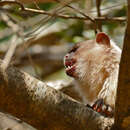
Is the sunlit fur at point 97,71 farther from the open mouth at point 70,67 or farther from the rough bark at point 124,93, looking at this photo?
the rough bark at point 124,93

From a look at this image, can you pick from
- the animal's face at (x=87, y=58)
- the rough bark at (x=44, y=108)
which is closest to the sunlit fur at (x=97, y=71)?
the animal's face at (x=87, y=58)

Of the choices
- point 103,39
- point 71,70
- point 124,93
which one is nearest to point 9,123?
point 71,70

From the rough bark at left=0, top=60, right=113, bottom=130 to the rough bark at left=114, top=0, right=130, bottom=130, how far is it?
12 centimetres

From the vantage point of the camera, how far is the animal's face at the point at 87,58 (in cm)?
390

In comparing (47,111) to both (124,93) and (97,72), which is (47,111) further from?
(97,72)

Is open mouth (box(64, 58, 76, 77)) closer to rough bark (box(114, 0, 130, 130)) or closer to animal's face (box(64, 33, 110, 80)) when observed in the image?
→ animal's face (box(64, 33, 110, 80))

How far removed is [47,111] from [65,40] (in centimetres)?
423

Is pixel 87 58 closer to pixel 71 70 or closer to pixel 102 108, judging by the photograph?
pixel 71 70

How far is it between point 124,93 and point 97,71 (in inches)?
49.9

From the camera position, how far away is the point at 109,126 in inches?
107

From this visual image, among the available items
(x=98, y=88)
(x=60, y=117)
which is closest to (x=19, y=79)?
(x=60, y=117)

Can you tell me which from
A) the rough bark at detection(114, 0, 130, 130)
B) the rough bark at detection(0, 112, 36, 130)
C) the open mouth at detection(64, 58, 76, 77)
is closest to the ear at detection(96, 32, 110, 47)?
the open mouth at detection(64, 58, 76, 77)

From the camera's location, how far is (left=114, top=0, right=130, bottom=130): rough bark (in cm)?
228

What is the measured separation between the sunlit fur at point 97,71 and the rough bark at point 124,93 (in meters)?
0.78
